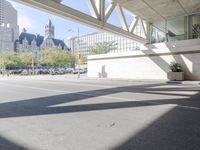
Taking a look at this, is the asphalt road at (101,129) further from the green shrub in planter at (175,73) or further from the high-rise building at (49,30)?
the high-rise building at (49,30)

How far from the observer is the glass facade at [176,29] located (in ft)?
81.5

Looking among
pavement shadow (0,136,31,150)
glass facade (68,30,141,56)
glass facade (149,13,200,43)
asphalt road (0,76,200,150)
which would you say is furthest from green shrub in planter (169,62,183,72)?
glass facade (68,30,141,56)

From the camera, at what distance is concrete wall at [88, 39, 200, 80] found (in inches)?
845

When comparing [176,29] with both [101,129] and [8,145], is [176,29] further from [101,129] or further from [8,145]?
[8,145]

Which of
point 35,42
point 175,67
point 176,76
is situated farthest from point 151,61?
point 35,42

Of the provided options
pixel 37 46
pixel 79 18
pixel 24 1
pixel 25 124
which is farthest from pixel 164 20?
pixel 37 46

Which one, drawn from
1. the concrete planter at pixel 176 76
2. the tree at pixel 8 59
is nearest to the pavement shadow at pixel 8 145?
the concrete planter at pixel 176 76

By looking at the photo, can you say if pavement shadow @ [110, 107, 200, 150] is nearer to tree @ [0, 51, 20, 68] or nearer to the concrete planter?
the concrete planter

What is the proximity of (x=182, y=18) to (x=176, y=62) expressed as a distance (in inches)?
269

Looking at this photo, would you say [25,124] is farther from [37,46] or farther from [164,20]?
[37,46]

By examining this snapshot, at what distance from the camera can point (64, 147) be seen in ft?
11.8

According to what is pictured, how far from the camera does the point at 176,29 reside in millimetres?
27422

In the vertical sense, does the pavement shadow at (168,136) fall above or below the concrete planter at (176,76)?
below

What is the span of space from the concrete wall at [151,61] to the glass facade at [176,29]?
186 centimetres
